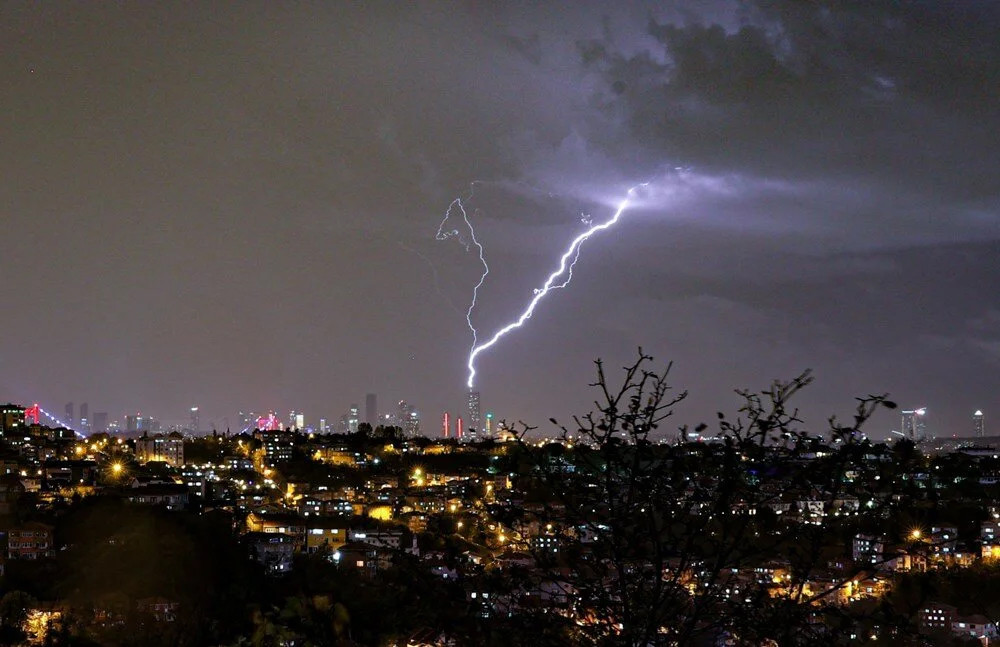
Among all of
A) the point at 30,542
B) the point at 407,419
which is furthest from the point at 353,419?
the point at 30,542

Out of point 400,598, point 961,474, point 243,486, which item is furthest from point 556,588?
point 961,474

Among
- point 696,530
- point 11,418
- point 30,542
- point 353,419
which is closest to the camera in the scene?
point 696,530

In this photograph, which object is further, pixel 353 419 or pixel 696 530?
pixel 353 419

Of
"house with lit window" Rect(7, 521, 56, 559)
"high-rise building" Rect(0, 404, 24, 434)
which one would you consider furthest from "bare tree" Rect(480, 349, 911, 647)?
"high-rise building" Rect(0, 404, 24, 434)

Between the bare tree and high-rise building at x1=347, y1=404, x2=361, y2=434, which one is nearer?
the bare tree

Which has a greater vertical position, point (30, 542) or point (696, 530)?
point (696, 530)

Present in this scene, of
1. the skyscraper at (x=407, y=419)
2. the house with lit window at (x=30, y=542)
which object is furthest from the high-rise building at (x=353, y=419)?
the house with lit window at (x=30, y=542)

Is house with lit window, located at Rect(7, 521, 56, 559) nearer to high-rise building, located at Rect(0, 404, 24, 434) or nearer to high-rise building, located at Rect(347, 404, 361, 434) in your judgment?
high-rise building, located at Rect(0, 404, 24, 434)

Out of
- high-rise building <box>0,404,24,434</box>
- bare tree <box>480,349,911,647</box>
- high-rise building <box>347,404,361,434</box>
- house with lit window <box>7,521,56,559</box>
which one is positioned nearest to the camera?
bare tree <box>480,349,911,647</box>

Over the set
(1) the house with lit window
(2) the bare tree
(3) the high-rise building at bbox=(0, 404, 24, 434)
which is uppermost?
(3) the high-rise building at bbox=(0, 404, 24, 434)

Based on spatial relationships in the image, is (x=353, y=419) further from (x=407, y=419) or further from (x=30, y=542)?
(x=30, y=542)

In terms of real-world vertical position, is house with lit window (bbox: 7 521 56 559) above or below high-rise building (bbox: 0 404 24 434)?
below
